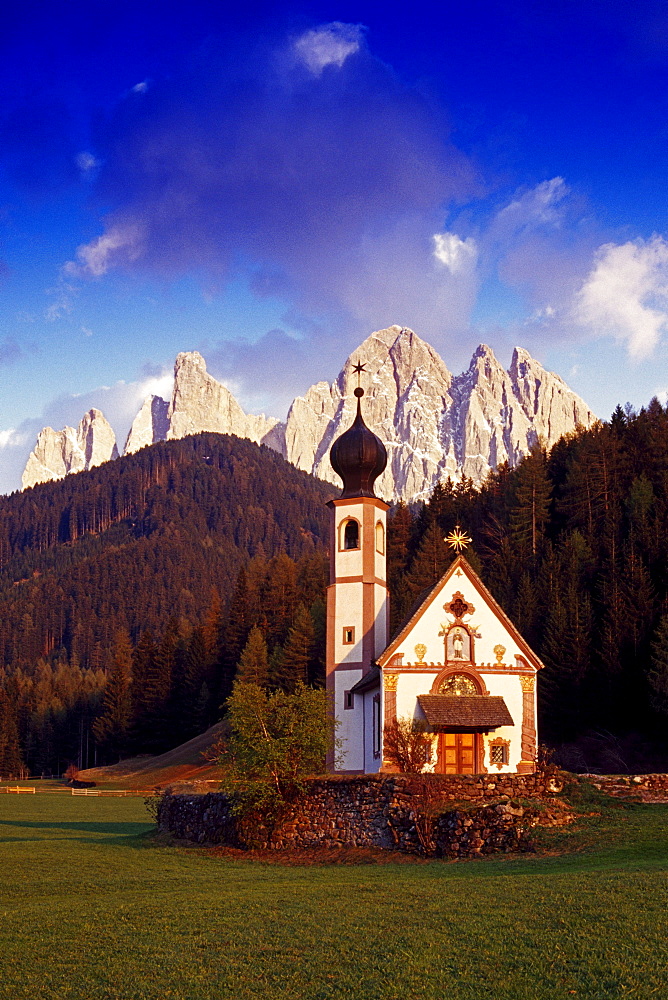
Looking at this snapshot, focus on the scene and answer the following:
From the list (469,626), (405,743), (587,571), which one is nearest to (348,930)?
(405,743)

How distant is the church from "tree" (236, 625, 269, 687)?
36.9m

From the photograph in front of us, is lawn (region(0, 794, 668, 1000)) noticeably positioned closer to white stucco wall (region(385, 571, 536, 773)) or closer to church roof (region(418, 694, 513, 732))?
church roof (region(418, 694, 513, 732))

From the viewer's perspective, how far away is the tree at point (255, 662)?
81.0m

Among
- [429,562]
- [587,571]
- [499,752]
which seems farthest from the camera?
[429,562]

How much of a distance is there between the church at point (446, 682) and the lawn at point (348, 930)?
1355 centimetres

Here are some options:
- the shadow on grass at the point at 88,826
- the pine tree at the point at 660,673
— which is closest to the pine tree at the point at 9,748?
the shadow on grass at the point at 88,826

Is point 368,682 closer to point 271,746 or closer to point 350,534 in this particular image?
point 350,534

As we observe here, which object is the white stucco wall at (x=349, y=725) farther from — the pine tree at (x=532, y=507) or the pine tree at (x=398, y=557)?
the pine tree at (x=532, y=507)

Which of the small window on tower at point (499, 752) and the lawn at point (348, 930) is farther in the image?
the small window on tower at point (499, 752)

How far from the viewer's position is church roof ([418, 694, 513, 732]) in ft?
120

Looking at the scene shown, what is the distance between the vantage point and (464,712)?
37188mm

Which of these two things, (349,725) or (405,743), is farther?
(349,725)

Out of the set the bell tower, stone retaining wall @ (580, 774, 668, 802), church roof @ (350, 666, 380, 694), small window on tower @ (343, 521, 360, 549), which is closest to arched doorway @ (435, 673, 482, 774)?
church roof @ (350, 666, 380, 694)

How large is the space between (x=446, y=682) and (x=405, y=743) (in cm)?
371
